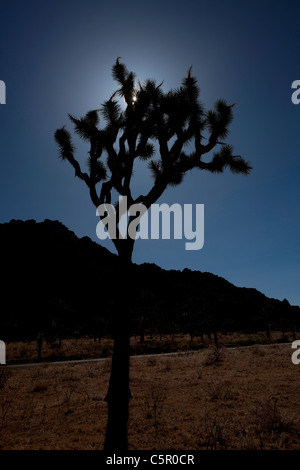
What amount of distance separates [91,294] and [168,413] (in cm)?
6743

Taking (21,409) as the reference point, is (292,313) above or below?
below

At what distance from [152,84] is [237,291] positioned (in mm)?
95778

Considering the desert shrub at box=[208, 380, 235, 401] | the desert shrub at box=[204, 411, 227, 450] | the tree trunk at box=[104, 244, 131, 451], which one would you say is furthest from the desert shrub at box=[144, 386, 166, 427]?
the desert shrub at box=[208, 380, 235, 401]

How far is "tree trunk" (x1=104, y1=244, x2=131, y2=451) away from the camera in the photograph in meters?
4.71

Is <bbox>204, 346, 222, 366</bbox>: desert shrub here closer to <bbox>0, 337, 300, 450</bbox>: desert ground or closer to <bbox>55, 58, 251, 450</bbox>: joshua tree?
<bbox>0, 337, 300, 450</bbox>: desert ground

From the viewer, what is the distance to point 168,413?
6.25 meters

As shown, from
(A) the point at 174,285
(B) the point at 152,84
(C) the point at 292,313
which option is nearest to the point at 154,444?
(B) the point at 152,84

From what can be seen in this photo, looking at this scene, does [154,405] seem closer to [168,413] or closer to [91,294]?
[168,413]

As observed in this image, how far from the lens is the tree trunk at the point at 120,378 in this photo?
471cm

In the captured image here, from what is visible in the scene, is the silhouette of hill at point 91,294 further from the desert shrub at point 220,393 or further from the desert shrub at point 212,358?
the desert shrub at point 220,393

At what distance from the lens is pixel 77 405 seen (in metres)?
7.15

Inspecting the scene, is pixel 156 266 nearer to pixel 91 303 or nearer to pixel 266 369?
pixel 91 303

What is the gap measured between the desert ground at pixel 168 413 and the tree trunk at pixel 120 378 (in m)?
0.23

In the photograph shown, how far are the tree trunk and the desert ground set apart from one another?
0.23 m
